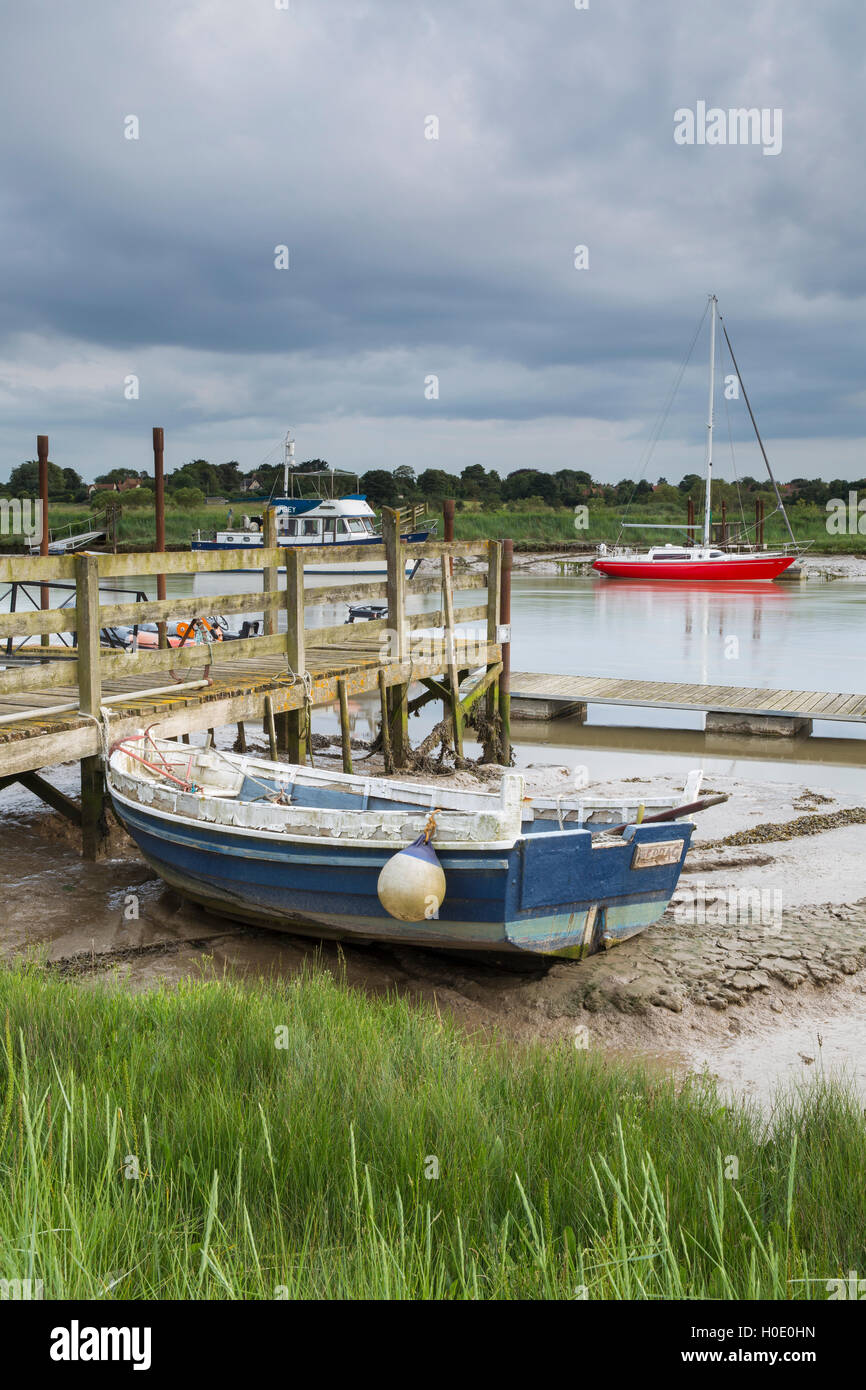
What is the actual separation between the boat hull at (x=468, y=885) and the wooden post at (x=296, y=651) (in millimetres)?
2827

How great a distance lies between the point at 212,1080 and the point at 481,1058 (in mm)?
1043

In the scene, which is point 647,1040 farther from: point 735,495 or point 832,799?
point 735,495

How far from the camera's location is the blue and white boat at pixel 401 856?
5.96m

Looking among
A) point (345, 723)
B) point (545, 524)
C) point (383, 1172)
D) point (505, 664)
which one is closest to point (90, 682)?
point (345, 723)

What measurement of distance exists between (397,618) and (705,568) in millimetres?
41231

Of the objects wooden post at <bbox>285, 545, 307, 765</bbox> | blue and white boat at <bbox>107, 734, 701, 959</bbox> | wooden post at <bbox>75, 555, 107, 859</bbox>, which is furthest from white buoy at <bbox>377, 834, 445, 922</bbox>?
wooden post at <bbox>285, 545, 307, 765</bbox>

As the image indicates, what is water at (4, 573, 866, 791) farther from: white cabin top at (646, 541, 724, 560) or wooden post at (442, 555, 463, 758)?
wooden post at (442, 555, 463, 758)

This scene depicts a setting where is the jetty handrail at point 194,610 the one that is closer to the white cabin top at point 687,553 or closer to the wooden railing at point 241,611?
the wooden railing at point 241,611

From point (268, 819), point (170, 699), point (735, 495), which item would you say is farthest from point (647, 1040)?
point (735, 495)

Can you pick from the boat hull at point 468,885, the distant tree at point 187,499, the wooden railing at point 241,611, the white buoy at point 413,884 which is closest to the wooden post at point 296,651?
the wooden railing at point 241,611

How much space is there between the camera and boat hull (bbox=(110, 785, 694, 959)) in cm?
601

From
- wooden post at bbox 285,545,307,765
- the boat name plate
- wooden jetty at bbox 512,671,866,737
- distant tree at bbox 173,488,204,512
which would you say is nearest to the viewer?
the boat name plate

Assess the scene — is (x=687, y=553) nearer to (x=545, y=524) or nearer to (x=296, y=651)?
(x=545, y=524)

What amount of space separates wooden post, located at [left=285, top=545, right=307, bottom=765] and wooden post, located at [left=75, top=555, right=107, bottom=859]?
189 centimetres
